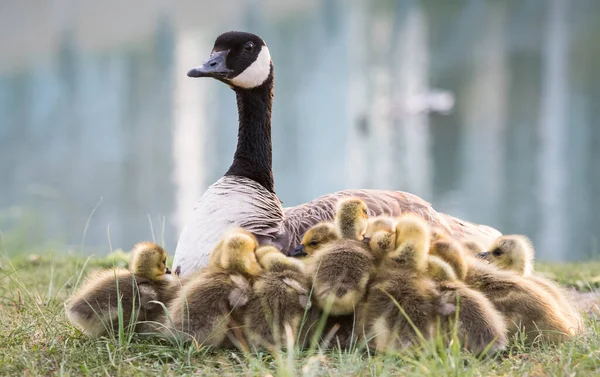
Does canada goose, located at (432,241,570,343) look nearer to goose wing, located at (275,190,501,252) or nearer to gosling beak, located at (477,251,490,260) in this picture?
gosling beak, located at (477,251,490,260)

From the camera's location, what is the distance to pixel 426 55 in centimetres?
2355

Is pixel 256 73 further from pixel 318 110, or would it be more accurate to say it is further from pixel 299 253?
pixel 318 110

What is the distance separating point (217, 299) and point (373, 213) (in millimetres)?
1159

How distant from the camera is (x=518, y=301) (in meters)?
2.59

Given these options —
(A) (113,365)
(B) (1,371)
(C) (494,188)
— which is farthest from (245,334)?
(C) (494,188)

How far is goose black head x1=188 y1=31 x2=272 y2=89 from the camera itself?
12.2 ft

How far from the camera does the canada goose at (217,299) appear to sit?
8.23ft

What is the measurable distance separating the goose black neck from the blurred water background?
803 cm

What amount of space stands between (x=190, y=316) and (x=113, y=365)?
0.31 m

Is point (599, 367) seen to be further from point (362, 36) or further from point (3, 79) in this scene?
point (362, 36)

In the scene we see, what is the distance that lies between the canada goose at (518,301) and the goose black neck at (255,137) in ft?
4.62

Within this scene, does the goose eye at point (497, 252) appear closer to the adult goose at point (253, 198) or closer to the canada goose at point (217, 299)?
the adult goose at point (253, 198)

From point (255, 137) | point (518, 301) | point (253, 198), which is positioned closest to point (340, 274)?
point (518, 301)

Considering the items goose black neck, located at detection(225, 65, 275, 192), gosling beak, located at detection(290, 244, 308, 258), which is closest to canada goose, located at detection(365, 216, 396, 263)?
gosling beak, located at detection(290, 244, 308, 258)
